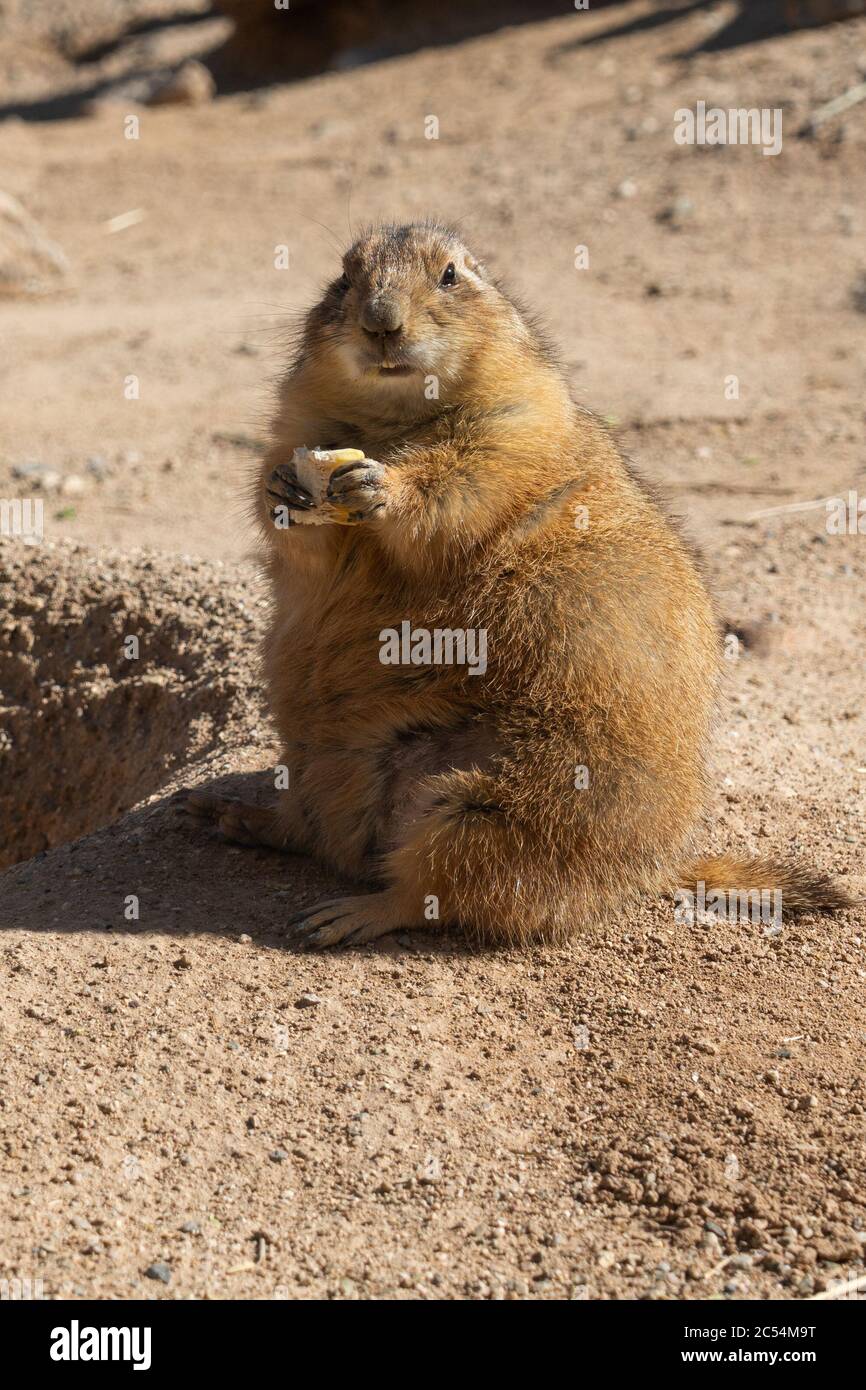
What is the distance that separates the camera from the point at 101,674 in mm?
6883

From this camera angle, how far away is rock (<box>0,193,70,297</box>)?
13.5 metres

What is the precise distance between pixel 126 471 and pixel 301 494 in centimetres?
546

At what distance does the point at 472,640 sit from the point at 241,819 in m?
1.13

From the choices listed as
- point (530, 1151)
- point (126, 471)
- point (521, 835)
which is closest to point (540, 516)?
point (521, 835)

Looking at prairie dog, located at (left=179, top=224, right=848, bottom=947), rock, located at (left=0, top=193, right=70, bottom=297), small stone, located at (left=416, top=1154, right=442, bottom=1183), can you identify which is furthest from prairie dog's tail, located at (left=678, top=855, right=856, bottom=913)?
rock, located at (left=0, top=193, right=70, bottom=297)

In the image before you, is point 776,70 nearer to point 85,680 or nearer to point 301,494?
point 85,680

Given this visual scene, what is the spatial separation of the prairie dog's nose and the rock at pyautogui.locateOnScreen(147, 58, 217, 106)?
1574cm

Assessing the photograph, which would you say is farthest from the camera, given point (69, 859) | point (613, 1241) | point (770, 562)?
point (770, 562)

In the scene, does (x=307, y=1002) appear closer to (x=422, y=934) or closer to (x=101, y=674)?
(x=422, y=934)

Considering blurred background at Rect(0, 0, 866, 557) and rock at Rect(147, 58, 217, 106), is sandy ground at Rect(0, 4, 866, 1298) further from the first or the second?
rock at Rect(147, 58, 217, 106)

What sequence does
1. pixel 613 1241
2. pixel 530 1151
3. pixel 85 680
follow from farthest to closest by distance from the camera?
pixel 85 680 → pixel 530 1151 → pixel 613 1241

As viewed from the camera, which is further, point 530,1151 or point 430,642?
point 430,642

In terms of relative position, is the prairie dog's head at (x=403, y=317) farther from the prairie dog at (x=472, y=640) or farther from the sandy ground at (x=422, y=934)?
the sandy ground at (x=422, y=934)

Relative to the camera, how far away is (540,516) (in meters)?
4.72
